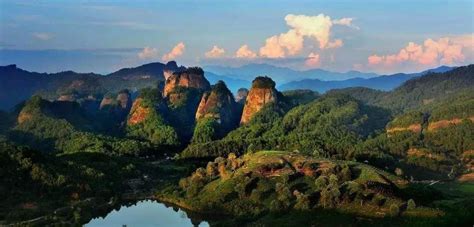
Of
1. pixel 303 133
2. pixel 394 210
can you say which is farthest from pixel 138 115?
pixel 394 210

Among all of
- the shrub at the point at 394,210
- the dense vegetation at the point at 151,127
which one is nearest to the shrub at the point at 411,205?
the shrub at the point at 394,210

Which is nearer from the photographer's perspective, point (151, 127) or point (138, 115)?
point (151, 127)

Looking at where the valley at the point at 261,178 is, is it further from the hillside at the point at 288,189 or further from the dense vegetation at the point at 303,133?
the dense vegetation at the point at 303,133

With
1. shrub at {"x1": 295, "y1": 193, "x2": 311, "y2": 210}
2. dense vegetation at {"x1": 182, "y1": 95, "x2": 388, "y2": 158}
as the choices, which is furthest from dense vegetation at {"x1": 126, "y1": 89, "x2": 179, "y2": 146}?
shrub at {"x1": 295, "y1": 193, "x2": 311, "y2": 210}

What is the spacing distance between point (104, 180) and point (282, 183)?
31.1 meters

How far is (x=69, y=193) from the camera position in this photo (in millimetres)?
97500

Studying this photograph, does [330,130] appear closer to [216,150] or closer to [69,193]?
[216,150]

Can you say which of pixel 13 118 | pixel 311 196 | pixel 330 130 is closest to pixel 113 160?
pixel 311 196

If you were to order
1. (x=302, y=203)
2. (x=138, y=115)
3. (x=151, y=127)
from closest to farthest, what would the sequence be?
(x=302, y=203) < (x=151, y=127) < (x=138, y=115)

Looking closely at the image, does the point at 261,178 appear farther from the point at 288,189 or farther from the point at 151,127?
the point at 151,127

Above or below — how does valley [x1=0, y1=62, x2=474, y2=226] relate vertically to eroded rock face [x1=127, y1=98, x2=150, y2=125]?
below

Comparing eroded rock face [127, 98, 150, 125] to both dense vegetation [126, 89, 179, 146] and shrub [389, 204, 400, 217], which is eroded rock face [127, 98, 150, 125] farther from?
shrub [389, 204, 400, 217]

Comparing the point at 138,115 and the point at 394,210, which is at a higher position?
the point at 138,115

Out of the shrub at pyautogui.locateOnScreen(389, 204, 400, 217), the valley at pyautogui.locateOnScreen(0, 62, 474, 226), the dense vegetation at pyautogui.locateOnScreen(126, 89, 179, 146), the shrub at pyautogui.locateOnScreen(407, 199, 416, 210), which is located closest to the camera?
the shrub at pyautogui.locateOnScreen(389, 204, 400, 217)
